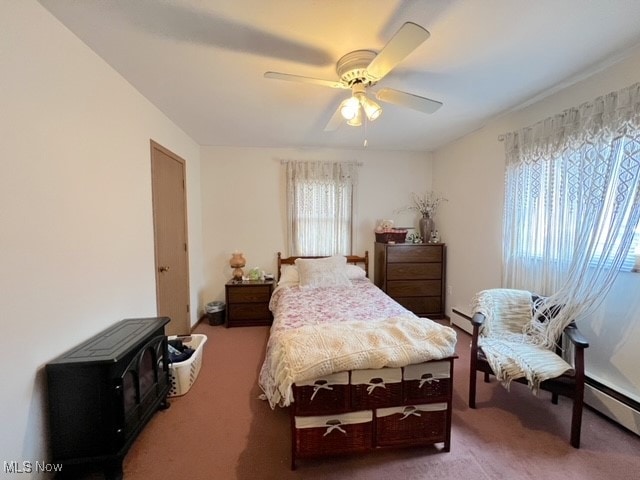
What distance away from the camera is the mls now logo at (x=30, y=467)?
126 centimetres

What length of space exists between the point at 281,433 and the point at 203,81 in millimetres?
2595

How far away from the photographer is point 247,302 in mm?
3748

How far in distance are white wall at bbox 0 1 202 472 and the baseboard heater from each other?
3.41 m

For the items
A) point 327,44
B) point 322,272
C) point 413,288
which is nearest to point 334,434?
point 322,272

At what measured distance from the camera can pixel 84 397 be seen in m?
1.46

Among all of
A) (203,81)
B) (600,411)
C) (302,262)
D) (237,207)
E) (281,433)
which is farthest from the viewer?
(237,207)

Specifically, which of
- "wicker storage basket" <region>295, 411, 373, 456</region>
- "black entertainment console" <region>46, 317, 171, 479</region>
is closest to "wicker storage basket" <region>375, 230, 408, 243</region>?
"wicker storage basket" <region>295, 411, 373, 456</region>

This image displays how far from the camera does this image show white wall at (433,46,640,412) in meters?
1.88

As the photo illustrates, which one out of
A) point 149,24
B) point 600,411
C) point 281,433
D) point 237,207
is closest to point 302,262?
point 237,207

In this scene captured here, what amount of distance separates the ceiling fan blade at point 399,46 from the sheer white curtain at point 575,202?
62.5 inches

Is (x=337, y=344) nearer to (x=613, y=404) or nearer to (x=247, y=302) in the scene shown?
(x=613, y=404)

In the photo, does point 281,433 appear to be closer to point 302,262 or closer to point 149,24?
point 302,262

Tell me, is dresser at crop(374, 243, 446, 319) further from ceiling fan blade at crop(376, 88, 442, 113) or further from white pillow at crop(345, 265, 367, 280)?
ceiling fan blade at crop(376, 88, 442, 113)

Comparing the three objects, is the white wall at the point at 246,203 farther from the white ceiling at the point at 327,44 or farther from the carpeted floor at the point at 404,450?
the carpeted floor at the point at 404,450
